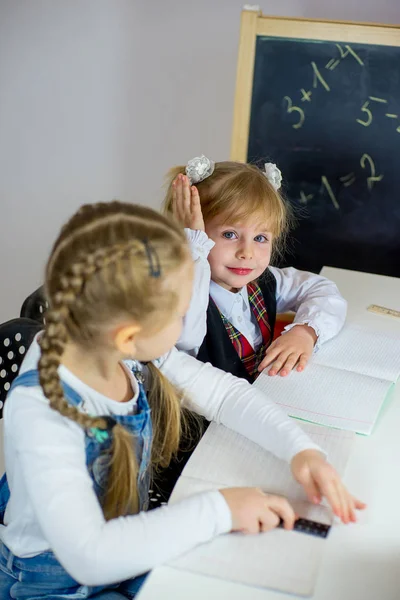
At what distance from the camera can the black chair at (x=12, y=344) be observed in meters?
1.32

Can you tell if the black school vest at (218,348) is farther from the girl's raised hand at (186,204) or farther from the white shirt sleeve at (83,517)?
the white shirt sleeve at (83,517)

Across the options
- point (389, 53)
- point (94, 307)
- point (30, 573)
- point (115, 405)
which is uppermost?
point (389, 53)

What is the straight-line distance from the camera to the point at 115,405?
111 centimetres

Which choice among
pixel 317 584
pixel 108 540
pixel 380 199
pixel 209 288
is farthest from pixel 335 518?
pixel 380 199

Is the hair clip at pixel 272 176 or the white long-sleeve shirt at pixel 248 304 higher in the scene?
the hair clip at pixel 272 176

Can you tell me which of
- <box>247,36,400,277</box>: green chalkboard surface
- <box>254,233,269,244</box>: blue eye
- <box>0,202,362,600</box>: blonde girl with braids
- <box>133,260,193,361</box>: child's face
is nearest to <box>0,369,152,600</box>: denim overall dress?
<box>0,202,362,600</box>: blonde girl with braids

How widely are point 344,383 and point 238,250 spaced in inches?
15.1

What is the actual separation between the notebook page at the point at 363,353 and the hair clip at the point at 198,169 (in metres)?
0.44

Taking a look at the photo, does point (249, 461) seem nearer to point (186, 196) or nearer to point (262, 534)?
point (262, 534)

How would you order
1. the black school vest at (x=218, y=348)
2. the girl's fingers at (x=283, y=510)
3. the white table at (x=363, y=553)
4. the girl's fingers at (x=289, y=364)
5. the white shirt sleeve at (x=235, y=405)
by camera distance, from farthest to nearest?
the black school vest at (x=218, y=348) < the girl's fingers at (x=289, y=364) < the white shirt sleeve at (x=235, y=405) < the girl's fingers at (x=283, y=510) < the white table at (x=363, y=553)

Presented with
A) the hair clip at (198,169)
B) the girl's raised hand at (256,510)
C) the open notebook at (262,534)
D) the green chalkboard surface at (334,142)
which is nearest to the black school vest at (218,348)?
the hair clip at (198,169)

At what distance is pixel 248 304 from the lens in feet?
5.76

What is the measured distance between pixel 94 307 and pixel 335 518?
0.42 m

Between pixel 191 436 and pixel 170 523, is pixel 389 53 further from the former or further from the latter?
pixel 170 523
